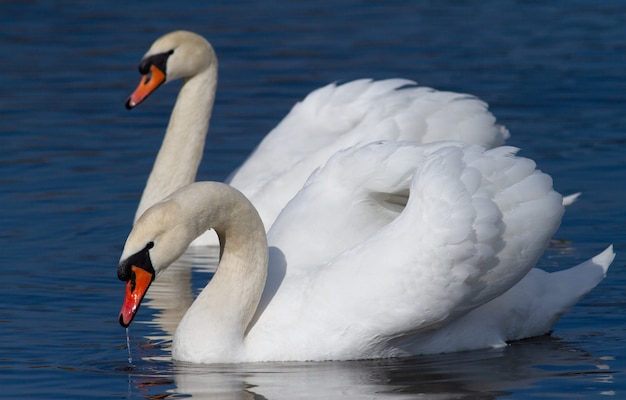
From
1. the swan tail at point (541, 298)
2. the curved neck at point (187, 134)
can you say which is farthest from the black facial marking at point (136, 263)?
the curved neck at point (187, 134)

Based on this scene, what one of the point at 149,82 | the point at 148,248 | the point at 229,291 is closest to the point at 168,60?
the point at 149,82

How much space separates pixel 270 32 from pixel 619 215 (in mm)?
8993

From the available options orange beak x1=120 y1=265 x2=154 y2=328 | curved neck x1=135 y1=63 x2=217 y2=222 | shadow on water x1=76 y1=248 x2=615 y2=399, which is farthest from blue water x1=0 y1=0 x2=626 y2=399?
curved neck x1=135 y1=63 x2=217 y2=222

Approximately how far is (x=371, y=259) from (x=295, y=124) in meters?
4.01

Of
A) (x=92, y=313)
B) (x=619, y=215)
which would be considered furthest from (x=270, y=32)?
(x=92, y=313)

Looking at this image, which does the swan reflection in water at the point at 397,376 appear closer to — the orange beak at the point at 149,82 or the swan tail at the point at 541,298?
the swan tail at the point at 541,298

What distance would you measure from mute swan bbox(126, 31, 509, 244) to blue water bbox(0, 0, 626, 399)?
1.89 feet

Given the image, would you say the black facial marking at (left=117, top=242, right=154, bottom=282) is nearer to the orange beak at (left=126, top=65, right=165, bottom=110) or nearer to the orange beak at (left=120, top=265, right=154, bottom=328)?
the orange beak at (left=120, top=265, right=154, bottom=328)

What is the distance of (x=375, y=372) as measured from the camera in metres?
8.12

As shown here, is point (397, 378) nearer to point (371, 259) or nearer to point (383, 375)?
point (383, 375)

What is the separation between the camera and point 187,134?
482 inches

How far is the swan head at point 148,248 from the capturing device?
7805mm

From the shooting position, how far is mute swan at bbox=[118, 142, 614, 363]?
7.96 meters

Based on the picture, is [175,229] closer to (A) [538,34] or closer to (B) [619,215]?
(B) [619,215]
